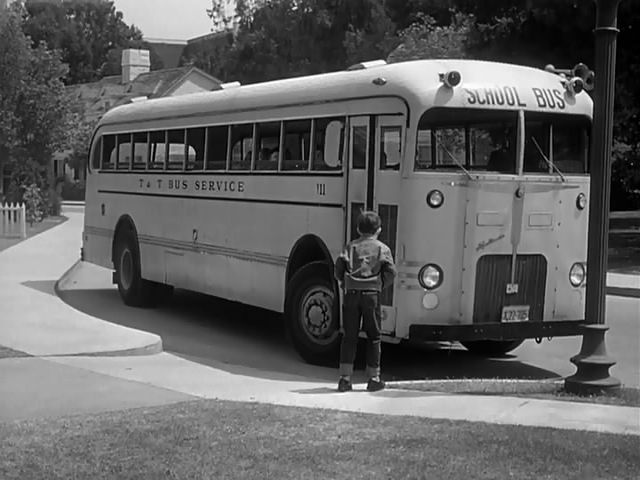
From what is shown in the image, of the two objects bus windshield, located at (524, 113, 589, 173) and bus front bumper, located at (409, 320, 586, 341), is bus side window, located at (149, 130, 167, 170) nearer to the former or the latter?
bus windshield, located at (524, 113, 589, 173)

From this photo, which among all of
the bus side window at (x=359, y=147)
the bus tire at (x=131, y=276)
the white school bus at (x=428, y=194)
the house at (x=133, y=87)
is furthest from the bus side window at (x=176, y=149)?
the house at (x=133, y=87)

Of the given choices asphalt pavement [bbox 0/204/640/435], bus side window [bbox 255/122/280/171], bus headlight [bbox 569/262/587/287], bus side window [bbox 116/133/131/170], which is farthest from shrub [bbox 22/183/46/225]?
bus headlight [bbox 569/262/587/287]

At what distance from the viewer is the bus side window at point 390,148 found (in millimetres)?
9797

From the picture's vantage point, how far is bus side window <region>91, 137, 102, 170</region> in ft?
55.2

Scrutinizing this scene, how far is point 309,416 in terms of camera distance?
24.5ft

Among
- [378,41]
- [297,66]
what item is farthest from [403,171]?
[297,66]

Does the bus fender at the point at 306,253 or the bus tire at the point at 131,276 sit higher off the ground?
the bus fender at the point at 306,253

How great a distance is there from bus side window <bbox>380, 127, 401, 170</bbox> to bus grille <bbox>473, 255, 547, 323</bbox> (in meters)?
1.23

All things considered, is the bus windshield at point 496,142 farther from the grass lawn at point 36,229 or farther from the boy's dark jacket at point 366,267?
the grass lawn at point 36,229

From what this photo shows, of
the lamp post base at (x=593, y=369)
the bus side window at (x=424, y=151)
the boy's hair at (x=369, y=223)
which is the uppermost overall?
the bus side window at (x=424, y=151)

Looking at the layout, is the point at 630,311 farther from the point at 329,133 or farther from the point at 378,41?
the point at 378,41

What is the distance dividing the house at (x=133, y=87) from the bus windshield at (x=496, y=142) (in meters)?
49.3

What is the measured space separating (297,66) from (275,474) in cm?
5956

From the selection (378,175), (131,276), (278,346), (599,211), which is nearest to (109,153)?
(131,276)
